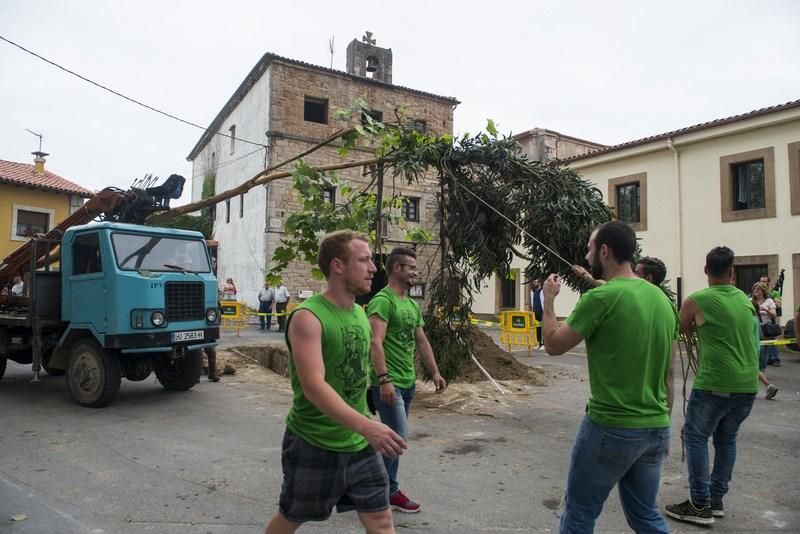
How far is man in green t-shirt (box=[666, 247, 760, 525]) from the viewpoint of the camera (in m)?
3.79

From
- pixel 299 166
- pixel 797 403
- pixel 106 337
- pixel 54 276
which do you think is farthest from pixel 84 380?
pixel 797 403

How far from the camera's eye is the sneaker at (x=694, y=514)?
3.78 meters

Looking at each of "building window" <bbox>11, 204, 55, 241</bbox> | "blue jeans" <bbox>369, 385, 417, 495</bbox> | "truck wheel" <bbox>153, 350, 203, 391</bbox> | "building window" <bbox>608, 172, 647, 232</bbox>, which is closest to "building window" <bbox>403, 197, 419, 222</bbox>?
"building window" <bbox>608, 172, 647, 232</bbox>

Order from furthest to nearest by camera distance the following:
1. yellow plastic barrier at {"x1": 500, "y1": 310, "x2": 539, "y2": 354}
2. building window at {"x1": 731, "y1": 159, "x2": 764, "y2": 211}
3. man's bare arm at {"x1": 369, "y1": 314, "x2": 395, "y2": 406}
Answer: building window at {"x1": 731, "y1": 159, "x2": 764, "y2": 211} < yellow plastic barrier at {"x1": 500, "y1": 310, "x2": 539, "y2": 354} < man's bare arm at {"x1": 369, "y1": 314, "x2": 395, "y2": 406}

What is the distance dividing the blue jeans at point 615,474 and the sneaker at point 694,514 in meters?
1.46

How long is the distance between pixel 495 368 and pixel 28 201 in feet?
75.0

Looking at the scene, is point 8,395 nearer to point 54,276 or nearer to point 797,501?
point 54,276

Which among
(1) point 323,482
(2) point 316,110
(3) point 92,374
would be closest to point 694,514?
(1) point 323,482

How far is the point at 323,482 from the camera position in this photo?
8.25 feet

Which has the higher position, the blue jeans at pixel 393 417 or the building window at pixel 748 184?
the building window at pixel 748 184

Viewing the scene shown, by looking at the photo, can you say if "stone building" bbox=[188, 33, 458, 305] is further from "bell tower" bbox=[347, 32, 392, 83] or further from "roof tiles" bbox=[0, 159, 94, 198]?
"roof tiles" bbox=[0, 159, 94, 198]

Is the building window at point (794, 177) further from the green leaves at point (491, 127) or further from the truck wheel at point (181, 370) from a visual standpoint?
the truck wheel at point (181, 370)

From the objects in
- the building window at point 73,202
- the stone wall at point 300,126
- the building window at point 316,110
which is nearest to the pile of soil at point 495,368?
the stone wall at point 300,126

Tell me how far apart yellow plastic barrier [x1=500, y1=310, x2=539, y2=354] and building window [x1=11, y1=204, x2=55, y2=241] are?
1968 centimetres
